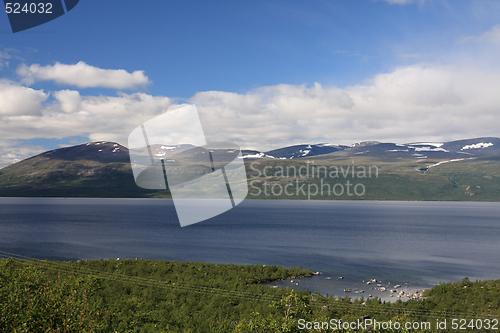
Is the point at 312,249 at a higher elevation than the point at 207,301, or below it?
below

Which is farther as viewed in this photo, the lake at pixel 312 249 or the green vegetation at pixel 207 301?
the lake at pixel 312 249

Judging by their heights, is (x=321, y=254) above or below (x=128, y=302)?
below

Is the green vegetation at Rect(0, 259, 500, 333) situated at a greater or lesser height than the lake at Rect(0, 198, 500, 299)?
greater

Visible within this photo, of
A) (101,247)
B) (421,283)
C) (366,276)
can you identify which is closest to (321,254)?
(366,276)

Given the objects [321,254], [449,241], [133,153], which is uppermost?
[133,153]

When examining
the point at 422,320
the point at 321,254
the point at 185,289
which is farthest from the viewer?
the point at 321,254

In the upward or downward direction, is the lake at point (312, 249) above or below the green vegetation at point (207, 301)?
below

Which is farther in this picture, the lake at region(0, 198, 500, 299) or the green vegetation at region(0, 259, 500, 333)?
the lake at region(0, 198, 500, 299)

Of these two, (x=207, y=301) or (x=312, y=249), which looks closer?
(x=207, y=301)

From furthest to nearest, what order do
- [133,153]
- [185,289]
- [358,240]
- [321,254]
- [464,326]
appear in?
[358,240], [321,254], [185,289], [464,326], [133,153]

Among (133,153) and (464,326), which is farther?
(464,326)

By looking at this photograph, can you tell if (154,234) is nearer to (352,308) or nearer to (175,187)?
(352,308)
